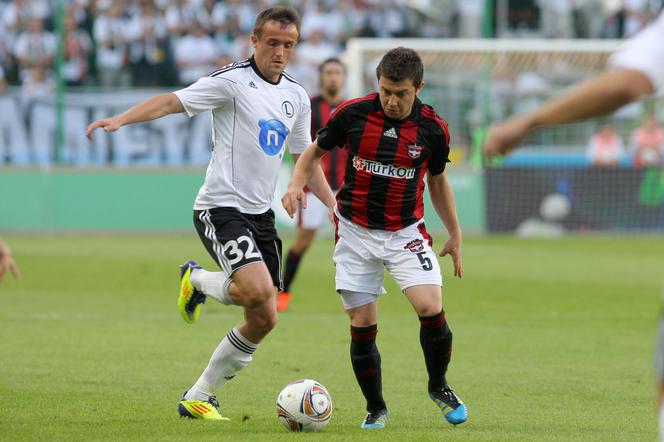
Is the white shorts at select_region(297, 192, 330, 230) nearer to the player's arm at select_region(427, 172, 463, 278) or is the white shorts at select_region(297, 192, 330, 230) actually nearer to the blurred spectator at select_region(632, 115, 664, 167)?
the player's arm at select_region(427, 172, 463, 278)

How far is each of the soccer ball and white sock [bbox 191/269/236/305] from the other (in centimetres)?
66

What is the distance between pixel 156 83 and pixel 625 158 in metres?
9.49

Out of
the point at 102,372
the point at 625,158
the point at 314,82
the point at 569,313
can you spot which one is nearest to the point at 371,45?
the point at 314,82

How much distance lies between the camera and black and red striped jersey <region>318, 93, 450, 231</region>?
6688 mm

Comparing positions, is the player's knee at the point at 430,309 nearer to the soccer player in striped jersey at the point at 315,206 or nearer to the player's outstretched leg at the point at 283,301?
the soccer player in striped jersey at the point at 315,206

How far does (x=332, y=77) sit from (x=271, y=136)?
6.10m

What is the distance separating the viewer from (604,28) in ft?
88.2

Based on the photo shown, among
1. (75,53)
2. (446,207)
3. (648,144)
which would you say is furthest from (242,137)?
(648,144)

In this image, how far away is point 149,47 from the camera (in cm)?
2397

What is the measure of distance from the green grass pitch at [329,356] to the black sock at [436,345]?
0.27m

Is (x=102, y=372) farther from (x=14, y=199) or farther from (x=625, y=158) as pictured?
(x=625, y=158)

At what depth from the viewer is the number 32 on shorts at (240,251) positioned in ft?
21.8

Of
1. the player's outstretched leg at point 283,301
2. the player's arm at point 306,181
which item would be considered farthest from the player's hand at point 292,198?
the player's outstretched leg at point 283,301

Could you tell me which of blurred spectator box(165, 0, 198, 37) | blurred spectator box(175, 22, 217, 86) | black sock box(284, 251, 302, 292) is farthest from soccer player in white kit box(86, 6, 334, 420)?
blurred spectator box(165, 0, 198, 37)
